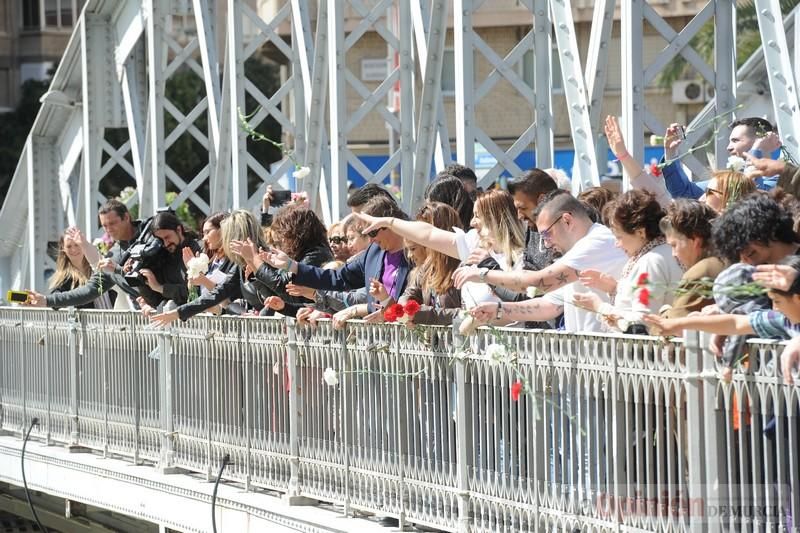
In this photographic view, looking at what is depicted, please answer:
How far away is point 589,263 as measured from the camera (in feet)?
26.3

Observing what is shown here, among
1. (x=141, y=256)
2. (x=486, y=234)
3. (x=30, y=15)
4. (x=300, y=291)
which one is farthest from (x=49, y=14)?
(x=486, y=234)

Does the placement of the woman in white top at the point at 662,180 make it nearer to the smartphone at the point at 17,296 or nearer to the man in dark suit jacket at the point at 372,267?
the man in dark suit jacket at the point at 372,267

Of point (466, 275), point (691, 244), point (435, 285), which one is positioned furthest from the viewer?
point (435, 285)

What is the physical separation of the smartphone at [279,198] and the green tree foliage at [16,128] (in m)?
55.1

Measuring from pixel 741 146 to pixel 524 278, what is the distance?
6.47 ft

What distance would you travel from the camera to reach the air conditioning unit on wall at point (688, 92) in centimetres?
4559

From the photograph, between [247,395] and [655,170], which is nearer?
[655,170]

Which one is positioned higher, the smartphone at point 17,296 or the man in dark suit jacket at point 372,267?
the man in dark suit jacket at point 372,267

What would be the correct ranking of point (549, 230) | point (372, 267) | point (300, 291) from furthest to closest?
point (300, 291), point (372, 267), point (549, 230)

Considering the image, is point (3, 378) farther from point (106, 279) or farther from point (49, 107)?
point (49, 107)

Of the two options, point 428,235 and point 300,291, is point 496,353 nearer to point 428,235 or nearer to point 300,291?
point 428,235

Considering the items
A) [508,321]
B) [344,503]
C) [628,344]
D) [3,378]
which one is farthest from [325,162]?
[628,344]

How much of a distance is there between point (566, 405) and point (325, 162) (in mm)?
11540

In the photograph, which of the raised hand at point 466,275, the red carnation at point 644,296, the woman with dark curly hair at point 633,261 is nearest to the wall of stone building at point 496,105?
the raised hand at point 466,275
